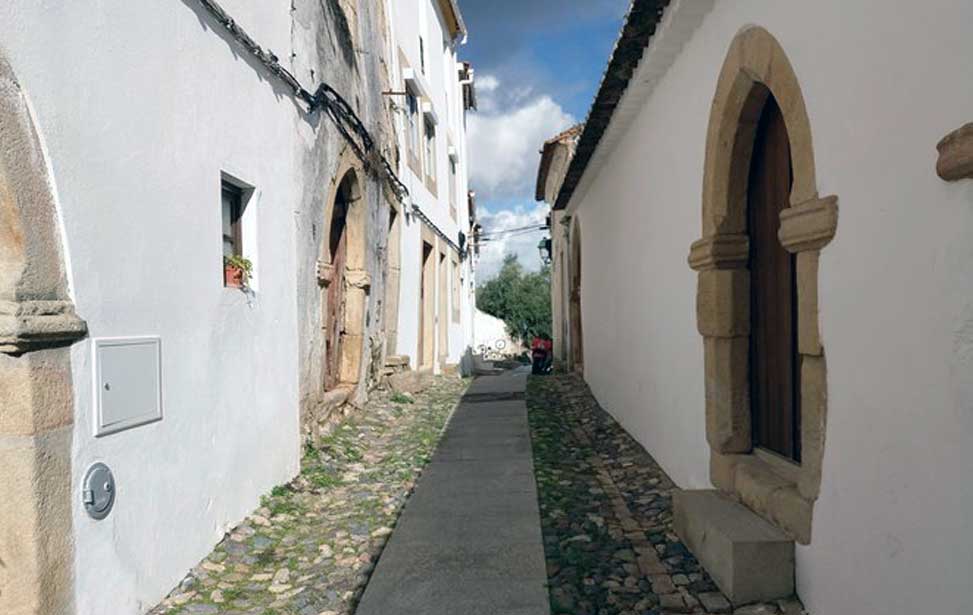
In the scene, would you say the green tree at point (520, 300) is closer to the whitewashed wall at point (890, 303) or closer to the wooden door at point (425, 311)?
the wooden door at point (425, 311)

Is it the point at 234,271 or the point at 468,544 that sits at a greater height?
the point at 234,271

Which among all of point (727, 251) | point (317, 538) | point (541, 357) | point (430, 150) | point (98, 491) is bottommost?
point (317, 538)

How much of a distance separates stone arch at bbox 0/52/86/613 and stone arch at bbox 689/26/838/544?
2.65 meters

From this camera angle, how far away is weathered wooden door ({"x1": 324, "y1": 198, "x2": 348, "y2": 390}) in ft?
22.5

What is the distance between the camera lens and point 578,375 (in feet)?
36.9

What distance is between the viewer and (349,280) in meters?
7.31

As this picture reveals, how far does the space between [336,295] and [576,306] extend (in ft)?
19.2

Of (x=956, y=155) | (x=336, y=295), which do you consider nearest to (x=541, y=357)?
(x=336, y=295)

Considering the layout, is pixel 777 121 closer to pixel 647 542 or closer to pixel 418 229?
pixel 647 542

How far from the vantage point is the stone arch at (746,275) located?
2.62 metres

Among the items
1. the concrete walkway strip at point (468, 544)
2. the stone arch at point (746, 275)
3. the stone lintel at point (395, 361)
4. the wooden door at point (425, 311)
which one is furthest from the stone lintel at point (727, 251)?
the wooden door at point (425, 311)

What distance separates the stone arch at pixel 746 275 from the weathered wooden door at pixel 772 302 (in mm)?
54

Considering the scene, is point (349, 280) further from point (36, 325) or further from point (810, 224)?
point (810, 224)

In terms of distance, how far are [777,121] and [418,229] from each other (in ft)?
27.4
